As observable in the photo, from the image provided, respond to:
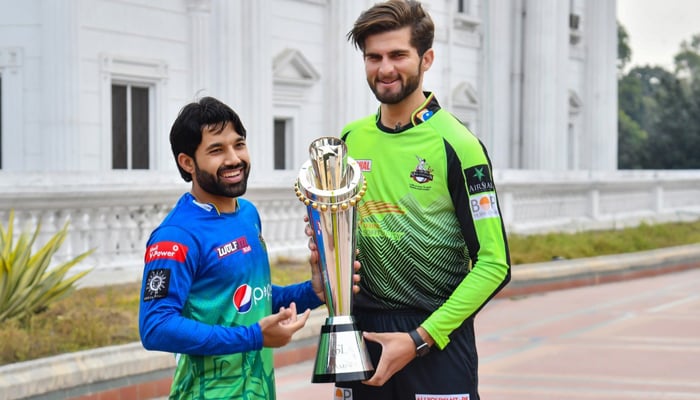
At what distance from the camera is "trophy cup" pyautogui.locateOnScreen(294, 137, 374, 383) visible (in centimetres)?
324

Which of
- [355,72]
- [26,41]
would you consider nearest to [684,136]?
[355,72]

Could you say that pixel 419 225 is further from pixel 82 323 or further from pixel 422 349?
pixel 82 323

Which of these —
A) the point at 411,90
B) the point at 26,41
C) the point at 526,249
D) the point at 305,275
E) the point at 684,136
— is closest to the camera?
the point at 411,90

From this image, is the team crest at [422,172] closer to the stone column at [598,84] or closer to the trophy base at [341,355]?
the trophy base at [341,355]

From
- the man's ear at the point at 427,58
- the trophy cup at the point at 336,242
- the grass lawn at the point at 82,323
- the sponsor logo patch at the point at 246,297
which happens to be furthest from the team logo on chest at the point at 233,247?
the grass lawn at the point at 82,323

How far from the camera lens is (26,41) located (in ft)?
49.9

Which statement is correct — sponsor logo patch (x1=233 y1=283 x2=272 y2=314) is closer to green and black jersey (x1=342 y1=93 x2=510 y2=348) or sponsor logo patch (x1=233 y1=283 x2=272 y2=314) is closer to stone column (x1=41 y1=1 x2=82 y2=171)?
green and black jersey (x1=342 y1=93 x2=510 y2=348)

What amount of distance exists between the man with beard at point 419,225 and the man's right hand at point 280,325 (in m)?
0.34

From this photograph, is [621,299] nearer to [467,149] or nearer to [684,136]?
[467,149]

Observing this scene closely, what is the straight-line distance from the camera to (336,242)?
3.29 meters

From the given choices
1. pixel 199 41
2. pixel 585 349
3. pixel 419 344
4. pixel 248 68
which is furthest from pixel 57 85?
pixel 419 344

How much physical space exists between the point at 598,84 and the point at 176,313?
94.5 ft

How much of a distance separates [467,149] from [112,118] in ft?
45.6

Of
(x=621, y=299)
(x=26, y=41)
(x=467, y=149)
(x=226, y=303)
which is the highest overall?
(x=26, y=41)
